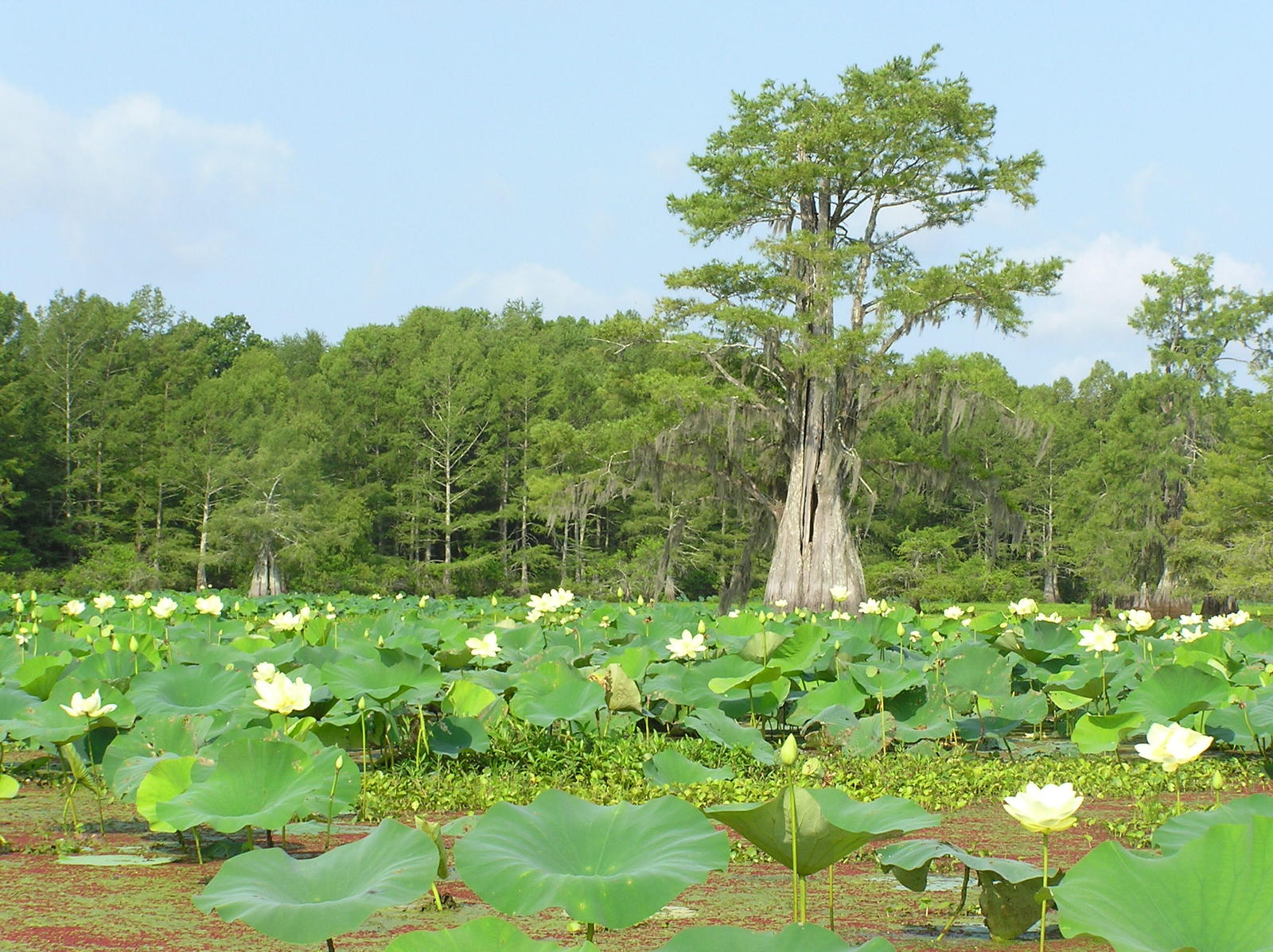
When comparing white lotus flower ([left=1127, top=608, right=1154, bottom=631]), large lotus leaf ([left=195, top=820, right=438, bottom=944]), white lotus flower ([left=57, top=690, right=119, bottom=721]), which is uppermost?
large lotus leaf ([left=195, top=820, right=438, bottom=944])


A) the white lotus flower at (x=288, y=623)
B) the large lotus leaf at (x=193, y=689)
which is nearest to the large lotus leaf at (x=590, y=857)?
the large lotus leaf at (x=193, y=689)

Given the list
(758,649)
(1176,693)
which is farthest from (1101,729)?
(758,649)

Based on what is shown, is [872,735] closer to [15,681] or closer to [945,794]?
[945,794]

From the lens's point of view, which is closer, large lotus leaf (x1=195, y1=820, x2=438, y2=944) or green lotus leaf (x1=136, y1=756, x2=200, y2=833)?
large lotus leaf (x1=195, y1=820, x2=438, y2=944)

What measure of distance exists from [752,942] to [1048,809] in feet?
2.10

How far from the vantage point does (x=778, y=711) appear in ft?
18.0

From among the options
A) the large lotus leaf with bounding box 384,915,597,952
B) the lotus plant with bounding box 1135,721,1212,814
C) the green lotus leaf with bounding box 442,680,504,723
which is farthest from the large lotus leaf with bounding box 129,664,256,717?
the lotus plant with bounding box 1135,721,1212,814

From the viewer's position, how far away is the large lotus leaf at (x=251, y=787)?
242 cm

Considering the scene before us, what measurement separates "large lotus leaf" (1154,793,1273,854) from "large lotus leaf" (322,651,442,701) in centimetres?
259

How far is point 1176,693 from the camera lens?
13.2 feet

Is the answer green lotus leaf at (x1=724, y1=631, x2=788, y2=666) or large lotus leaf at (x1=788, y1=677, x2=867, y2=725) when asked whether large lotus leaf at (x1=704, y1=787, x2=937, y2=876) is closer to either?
large lotus leaf at (x1=788, y1=677, x2=867, y2=725)

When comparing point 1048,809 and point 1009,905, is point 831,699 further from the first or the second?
point 1048,809

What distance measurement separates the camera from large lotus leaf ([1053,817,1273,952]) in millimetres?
1458

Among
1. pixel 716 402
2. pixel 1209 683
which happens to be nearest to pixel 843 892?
pixel 1209 683
